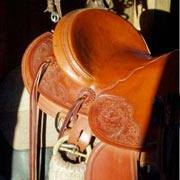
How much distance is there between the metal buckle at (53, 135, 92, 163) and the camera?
99 cm

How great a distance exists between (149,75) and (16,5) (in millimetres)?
1035

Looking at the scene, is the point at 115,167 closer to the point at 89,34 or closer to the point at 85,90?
the point at 85,90

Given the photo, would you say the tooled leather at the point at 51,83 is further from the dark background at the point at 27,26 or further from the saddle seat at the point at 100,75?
the dark background at the point at 27,26

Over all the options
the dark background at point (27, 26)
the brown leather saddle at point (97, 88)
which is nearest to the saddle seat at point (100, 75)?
the brown leather saddle at point (97, 88)

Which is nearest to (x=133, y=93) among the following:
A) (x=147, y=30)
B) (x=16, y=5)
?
(x=16, y=5)

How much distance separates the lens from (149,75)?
3.20 ft

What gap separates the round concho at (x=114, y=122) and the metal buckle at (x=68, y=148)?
0.27 feet

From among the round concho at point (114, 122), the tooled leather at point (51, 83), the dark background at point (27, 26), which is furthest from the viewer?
the dark background at point (27, 26)

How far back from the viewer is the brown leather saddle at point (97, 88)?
3.12 feet

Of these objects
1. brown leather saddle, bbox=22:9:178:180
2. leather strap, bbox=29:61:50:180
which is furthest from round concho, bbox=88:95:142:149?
leather strap, bbox=29:61:50:180

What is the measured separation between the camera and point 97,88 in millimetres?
1022

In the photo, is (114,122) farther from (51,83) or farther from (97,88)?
(51,83)

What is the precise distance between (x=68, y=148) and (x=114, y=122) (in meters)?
0.15

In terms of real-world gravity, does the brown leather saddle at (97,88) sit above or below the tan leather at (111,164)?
above
